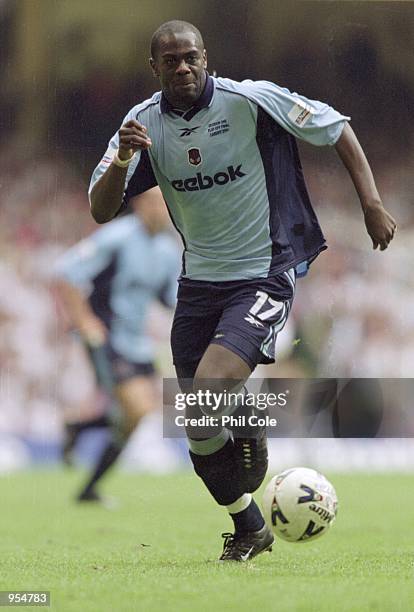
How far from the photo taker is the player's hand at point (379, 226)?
3.99 metres

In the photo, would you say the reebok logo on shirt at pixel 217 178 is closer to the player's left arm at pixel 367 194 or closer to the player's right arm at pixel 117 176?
the player's right arm at pixel 117 176

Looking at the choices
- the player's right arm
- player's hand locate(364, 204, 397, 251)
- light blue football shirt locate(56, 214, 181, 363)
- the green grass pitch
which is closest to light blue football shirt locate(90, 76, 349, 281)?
the player's right arm

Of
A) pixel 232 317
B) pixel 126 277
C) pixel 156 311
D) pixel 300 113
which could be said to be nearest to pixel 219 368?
pixel 232 317

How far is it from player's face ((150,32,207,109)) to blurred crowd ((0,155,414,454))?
1.38 m

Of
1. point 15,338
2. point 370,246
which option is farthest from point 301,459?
point 15,338

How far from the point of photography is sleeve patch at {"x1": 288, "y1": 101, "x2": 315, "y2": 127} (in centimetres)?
423

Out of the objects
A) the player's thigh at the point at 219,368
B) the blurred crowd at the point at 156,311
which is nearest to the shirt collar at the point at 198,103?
the player's thigh at the point at 219,368

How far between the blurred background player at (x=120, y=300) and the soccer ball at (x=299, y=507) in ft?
5.63

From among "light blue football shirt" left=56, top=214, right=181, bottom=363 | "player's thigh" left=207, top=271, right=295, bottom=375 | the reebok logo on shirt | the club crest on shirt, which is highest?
the club crest on shirt

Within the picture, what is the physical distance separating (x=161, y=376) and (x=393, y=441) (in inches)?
48.8

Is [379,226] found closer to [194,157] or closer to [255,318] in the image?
[255,318]

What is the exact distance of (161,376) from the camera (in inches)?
230

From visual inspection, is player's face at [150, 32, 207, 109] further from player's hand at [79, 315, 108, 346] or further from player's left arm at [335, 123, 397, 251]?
player's hand at [79, 315, 108, 346]

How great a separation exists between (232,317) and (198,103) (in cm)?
84
